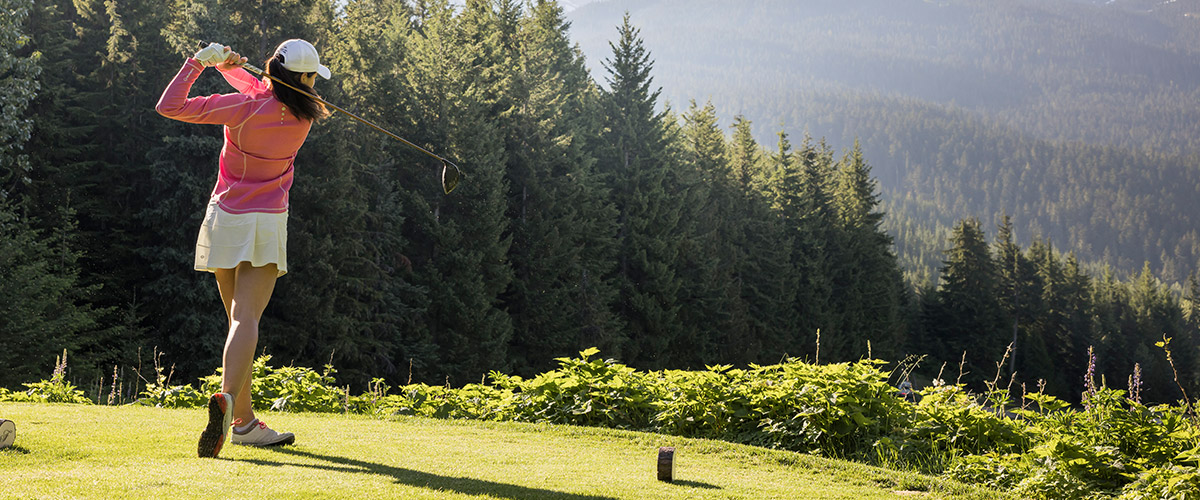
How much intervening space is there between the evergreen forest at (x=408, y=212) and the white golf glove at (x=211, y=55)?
15.3ft

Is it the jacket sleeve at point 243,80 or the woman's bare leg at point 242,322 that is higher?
the jacket sleeve at point 243,80

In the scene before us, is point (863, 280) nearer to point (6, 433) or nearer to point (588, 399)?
point (588, 399)

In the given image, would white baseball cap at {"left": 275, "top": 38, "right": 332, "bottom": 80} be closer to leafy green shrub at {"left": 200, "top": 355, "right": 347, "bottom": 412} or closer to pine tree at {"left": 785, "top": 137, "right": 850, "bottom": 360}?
leafy green shrub at {"left": 200, "top": 355, "right": 347, "bottom": 412}

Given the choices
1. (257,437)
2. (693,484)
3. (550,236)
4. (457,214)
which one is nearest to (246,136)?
(257,437)

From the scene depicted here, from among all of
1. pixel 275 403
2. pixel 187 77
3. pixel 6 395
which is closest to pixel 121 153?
pixel 6 395

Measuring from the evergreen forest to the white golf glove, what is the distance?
183 inches

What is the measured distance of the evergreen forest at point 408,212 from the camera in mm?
20969

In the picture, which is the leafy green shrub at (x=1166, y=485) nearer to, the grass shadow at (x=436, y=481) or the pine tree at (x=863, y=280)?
the grass shadow at (x=436, y=481)

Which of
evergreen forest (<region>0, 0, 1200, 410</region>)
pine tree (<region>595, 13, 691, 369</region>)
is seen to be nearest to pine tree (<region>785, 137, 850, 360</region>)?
evergreen forest (<region>0, 0, 1200, 410</region>)

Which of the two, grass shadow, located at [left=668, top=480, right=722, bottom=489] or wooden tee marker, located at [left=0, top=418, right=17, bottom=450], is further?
grass shadow, located at [left=668, top=480, right=722, bottom=489]

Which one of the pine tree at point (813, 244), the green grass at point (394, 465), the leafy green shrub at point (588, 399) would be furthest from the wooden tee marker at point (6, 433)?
the pine tree at point (813, 244)

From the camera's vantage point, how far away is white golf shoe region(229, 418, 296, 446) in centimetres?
424

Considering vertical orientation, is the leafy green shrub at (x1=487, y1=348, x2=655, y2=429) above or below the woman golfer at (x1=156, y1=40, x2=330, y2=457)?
below

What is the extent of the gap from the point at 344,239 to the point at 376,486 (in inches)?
867
